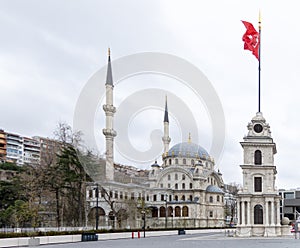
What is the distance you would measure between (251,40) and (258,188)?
1453cm

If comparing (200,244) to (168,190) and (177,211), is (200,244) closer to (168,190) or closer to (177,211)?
(177,211)

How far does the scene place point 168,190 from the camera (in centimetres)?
10031

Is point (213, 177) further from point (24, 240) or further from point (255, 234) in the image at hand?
point (24, 240)

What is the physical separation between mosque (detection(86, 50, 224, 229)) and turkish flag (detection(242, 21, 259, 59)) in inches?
1284

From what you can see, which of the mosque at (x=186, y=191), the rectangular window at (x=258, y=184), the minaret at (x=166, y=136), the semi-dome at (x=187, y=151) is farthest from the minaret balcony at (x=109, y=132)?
the minaret at (x=166, y=136)

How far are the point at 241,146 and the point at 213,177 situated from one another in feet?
189

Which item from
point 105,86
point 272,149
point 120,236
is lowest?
point 120,236

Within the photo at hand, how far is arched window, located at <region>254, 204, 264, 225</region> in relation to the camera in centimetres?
5109

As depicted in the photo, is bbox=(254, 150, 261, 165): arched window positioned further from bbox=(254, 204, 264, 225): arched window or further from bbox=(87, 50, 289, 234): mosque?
bbox=(254, 204, 264, 225): arched window

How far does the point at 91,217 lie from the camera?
245 ft

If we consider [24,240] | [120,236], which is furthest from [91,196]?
[24,240]

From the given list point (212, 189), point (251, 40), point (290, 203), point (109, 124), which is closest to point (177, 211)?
point (212, 189)

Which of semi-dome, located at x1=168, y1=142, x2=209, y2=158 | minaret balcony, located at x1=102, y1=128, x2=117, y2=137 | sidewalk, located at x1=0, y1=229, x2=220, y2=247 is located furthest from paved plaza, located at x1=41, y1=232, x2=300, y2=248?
semi-dome, located at x1=168, y1=142, x2=209, y2=158

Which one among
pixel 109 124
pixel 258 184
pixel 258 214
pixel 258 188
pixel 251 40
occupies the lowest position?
pixel 258 214
